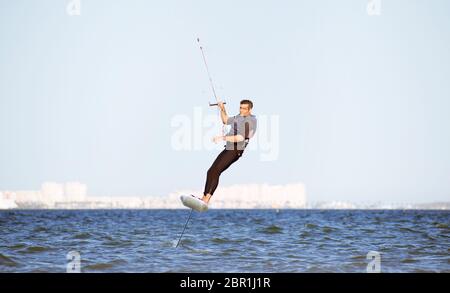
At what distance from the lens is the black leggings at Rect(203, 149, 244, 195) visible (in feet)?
48.6

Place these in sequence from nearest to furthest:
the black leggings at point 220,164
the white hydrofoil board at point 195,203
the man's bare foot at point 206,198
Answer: the black leggings at point 220,164 → the white hydrofoil board at point 195,203 → the man's bare foot at point 206,198

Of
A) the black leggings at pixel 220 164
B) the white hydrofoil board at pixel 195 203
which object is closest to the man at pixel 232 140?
the black leggings at pixel 220 164

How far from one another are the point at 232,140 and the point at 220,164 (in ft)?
2.24

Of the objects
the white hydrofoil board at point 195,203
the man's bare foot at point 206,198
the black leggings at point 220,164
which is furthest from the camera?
the man's bare foot at point 206,198

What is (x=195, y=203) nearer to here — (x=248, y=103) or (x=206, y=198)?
(x=206, y=198)

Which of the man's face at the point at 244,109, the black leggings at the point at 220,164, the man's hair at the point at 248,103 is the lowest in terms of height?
the black leggings at the point at 220,164

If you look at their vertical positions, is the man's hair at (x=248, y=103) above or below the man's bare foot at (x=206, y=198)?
above

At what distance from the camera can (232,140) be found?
47.4 feet

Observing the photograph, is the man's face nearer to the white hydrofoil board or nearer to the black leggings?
the black leggings

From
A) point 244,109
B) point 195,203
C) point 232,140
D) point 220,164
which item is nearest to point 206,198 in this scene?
point 195,203

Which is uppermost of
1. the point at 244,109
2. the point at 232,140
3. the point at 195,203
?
the point at 244,109

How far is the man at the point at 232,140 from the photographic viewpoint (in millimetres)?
14438

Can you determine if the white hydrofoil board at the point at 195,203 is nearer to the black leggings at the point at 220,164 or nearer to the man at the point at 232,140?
the man at the point at 232,140
